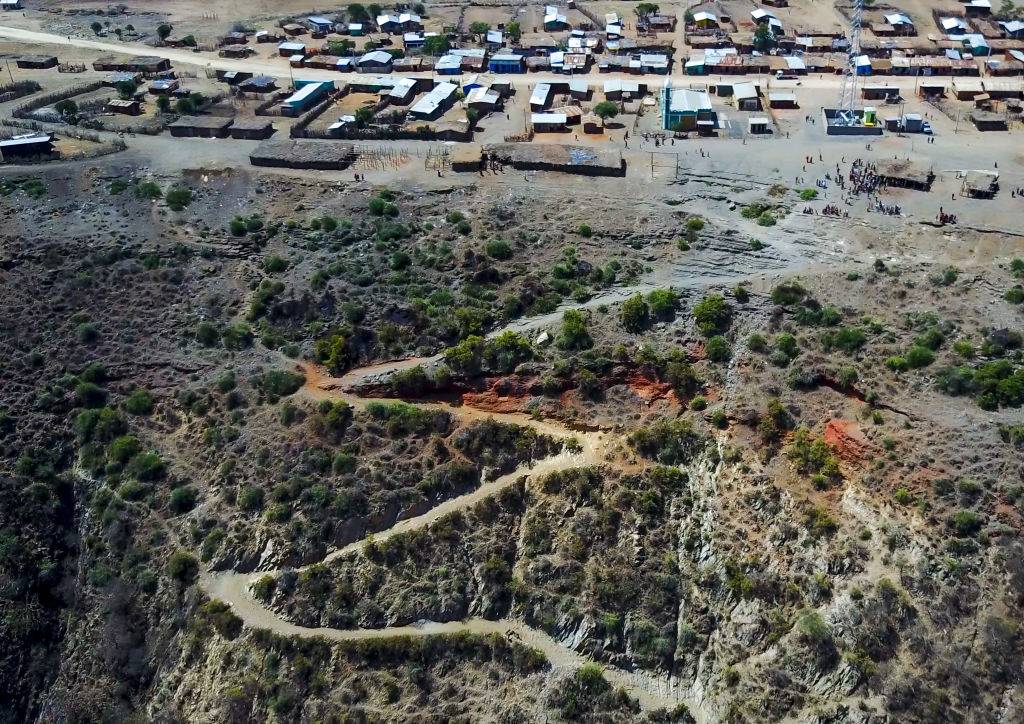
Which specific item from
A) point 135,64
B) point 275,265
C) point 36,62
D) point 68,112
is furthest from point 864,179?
point 36,62

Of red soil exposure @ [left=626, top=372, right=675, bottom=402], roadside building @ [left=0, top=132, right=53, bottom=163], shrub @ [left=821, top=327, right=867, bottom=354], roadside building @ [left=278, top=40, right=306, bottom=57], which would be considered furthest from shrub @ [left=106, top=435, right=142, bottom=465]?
roadside building @ [left=278, top=40, right=306, bottom=57]

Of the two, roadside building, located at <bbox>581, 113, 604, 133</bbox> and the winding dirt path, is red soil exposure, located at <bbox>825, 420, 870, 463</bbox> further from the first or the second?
roadside building, located at <bbox>581, 113, 604, 133</bbox>

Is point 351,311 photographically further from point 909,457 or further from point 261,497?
point 909,457

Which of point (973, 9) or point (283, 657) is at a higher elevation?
point (973, 9)

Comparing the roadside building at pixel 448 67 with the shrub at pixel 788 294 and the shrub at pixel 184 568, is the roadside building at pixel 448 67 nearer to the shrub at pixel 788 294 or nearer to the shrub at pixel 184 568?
the shrub at pixel 788 294

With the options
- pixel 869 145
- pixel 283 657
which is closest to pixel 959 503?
pixel 283 657

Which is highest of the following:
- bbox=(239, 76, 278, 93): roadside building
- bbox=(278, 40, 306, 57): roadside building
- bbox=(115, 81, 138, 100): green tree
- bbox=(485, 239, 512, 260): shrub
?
bbox=(278, 40, 306, 57): roadside building
